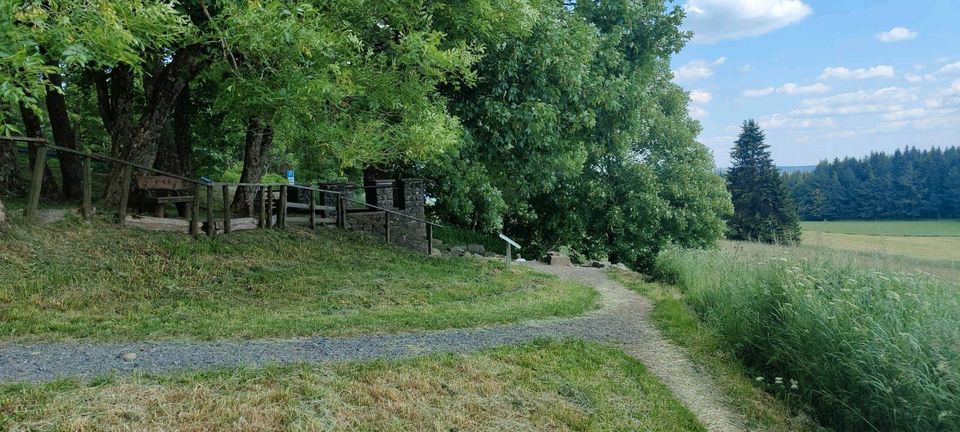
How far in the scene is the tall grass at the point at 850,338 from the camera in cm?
484

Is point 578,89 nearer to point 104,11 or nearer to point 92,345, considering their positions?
point 104,11

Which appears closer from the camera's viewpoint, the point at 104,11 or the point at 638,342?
the point at 104,11

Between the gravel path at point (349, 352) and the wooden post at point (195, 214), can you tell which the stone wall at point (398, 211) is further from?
the gravel path at point (349, 352)

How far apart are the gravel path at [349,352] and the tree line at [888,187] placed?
7.53 meters

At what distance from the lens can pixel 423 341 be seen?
22.8 ft

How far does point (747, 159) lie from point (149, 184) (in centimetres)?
4431

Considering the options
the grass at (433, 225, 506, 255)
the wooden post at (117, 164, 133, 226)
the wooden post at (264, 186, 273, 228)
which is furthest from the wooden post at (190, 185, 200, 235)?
the grass at (433, 225, 506, 255)

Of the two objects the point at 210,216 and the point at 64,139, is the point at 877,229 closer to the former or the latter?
the point at 210,216

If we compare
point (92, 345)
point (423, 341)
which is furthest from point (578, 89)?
point (92, 345)

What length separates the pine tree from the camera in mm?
43156

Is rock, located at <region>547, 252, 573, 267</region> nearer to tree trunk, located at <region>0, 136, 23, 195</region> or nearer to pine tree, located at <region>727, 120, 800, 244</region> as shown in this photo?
tree trunk, located at <region>0, 136, 23, 195</region>

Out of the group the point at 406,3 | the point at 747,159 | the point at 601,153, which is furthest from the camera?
the point at 747,159

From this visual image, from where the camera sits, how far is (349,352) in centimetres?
616

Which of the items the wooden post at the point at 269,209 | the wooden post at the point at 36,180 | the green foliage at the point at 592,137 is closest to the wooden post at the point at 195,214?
the wooden post at the point at 269,209
